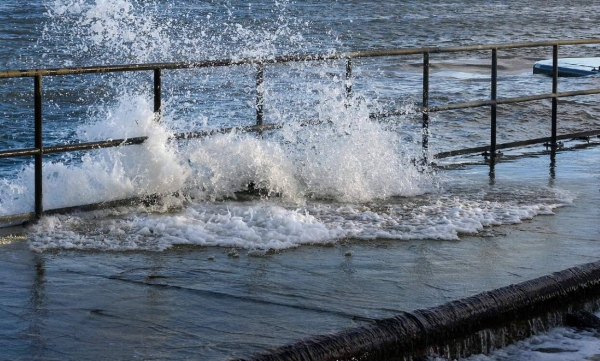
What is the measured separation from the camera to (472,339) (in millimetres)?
5059

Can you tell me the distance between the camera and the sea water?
674cm

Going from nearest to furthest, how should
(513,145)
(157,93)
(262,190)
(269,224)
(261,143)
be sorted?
1. (269,224)
2. (157,93)
3. (262,190)
4. (261,143)
5. (513,145)

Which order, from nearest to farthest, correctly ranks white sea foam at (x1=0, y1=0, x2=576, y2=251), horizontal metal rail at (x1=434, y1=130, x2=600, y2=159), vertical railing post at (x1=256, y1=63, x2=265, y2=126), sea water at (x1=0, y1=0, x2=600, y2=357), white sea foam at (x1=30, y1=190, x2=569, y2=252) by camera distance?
white sea foam at (x1=30, y1=190, x2=569, y2=252), white sea foam at (x1=0, y1=0, x2=576, y2=251), sea water at (x1=0, y1=0, x2=600, y2=357), vertical railing post at (x1=256, y1=63, x2=265, y2=126), horizontal metal rail at (x1=434, y1=130, x2=600, y2=159)

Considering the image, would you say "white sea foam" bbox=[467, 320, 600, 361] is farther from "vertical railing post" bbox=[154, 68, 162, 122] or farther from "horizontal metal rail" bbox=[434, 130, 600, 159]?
"horizontal metal rail" bbox=[434, 130, 600, 159]

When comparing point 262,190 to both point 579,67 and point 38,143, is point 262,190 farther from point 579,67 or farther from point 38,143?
point 579,67

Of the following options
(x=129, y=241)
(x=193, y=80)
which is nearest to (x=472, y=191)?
(x=129, y=241)

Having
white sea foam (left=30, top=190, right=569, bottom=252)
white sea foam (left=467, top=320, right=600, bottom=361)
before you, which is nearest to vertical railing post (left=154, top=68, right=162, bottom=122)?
white sea foam (left=30, top=190, right=569, bottom=252)

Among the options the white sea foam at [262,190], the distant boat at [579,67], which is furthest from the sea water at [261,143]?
the distant boat at [579,67]

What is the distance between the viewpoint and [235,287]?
5.44 metres

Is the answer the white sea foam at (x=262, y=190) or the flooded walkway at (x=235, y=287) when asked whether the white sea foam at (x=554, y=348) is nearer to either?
the flooded walkway at (x=235, y=287)

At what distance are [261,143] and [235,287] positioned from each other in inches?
122

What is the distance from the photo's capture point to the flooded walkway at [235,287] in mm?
4617

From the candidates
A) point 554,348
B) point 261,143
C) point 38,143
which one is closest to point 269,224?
point 38,143

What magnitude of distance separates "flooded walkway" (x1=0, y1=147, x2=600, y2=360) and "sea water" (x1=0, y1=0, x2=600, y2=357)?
0.35 feet
